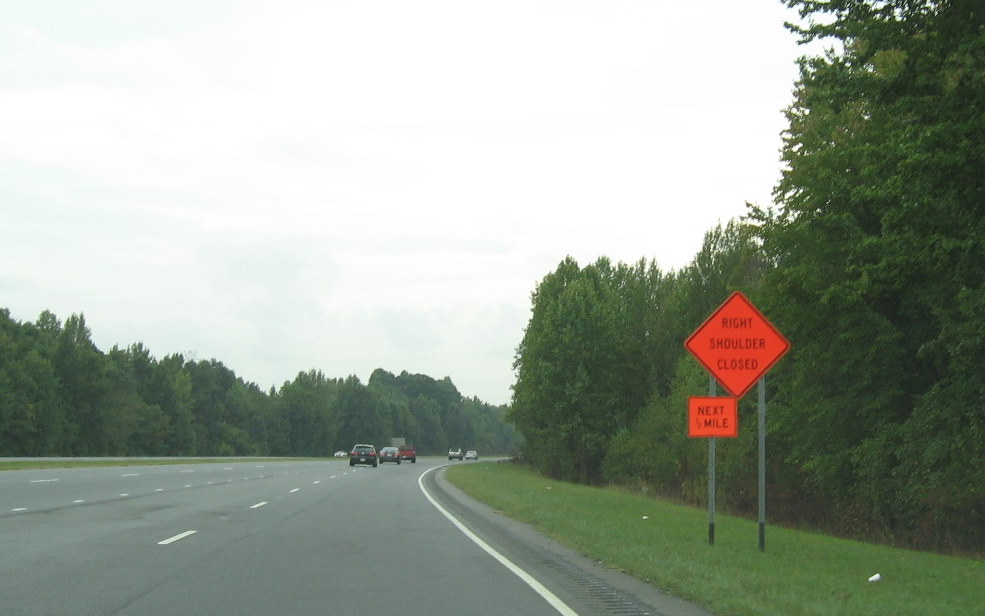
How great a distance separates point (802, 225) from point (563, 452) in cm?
4480

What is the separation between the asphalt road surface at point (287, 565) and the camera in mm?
9859

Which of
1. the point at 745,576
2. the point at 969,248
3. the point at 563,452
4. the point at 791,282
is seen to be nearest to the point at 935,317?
the point at 791,282

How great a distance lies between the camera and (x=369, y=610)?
377 inches

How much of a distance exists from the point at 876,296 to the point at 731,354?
11.1 metres

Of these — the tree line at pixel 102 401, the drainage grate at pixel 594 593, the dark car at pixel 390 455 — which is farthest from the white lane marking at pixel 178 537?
the dark car at pixel 390 455

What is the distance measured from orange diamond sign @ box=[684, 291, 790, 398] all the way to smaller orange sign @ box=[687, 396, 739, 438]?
0.28 meters

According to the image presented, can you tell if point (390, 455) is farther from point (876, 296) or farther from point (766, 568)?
point (766, 568)

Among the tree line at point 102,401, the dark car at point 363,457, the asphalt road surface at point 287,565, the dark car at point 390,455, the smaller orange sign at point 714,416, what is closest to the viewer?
the asphalt road surface at point 287,565

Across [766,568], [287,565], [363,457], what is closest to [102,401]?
[363,457]

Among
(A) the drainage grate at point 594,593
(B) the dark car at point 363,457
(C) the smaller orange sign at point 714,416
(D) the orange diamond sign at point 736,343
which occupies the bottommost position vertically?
(A) the drainage grate at point 594,593

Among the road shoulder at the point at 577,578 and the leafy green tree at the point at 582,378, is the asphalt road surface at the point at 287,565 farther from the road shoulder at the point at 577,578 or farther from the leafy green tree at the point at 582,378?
the leafy green tree at the point at 582,378

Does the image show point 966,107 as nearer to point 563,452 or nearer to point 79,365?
point 563,452

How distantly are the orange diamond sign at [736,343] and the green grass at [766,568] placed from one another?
8.42 feet

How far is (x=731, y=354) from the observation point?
51.5ft
